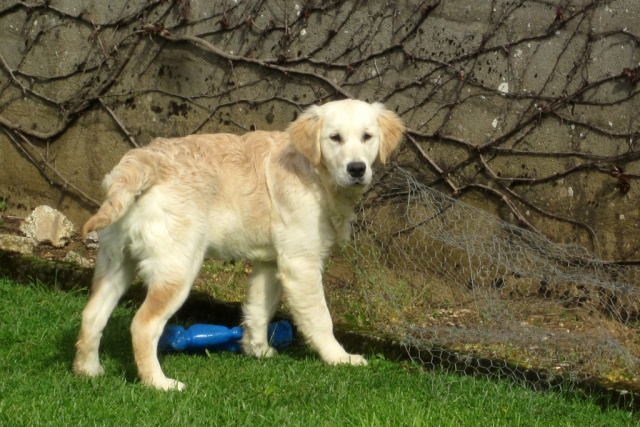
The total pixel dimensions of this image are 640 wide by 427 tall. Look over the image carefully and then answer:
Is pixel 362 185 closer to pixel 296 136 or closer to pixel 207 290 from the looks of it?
pixel 296 136

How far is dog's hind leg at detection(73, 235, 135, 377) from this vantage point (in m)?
4.77

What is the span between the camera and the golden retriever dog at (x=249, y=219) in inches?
186

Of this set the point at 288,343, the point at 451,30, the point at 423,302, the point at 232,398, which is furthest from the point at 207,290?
the point at 451,30

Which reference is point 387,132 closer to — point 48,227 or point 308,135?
point 308,135

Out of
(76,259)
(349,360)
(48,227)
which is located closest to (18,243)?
(48,227)

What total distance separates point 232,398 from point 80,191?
3.36 meters

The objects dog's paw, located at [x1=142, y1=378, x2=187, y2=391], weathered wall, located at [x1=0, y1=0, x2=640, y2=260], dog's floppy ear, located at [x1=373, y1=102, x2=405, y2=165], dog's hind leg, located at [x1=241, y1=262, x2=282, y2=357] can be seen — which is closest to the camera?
dog's paw, located at [x1=142, y1=378, x2=187, y2=391]

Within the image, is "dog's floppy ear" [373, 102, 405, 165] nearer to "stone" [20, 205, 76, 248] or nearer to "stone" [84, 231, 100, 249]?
"stone" [84, 231, 100, 249]

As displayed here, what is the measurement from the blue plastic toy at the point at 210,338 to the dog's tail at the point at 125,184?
0.91 metres

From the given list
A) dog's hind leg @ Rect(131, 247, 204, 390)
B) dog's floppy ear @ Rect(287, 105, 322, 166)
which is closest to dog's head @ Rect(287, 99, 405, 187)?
dog's floppy ear @ Rect(287, 105, 322, 166)

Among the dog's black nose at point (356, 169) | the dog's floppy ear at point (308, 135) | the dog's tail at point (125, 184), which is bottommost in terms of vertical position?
the dog's tail at point (125, 184)

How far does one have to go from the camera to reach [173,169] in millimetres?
4918

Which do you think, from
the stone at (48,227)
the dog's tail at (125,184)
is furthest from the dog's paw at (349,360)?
the stone at (48,227)

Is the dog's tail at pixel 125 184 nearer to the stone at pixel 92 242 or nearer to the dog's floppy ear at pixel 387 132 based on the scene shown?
the dog's floppy ear at pixel 387 132
